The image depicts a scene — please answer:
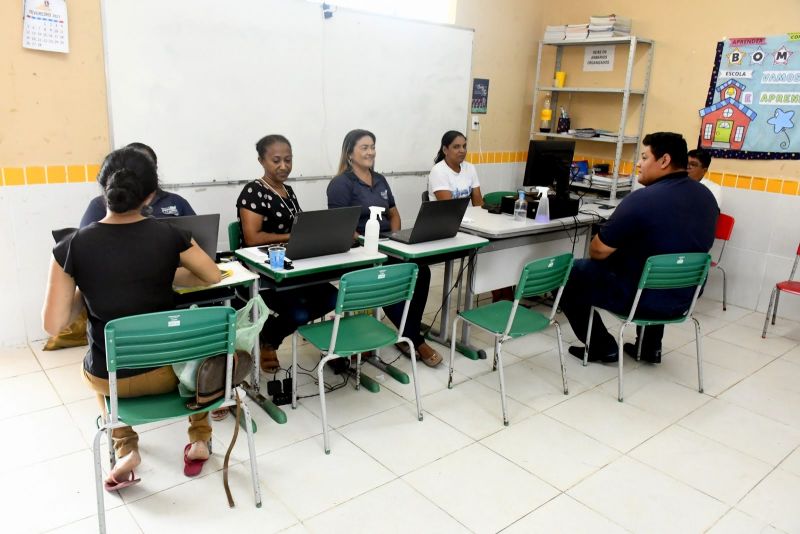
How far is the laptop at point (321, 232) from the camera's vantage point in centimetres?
262

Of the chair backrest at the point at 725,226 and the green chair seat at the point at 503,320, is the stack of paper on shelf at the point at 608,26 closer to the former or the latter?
the chair backrest at the point at 725,226

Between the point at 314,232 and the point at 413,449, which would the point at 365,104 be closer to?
the point at 314,232

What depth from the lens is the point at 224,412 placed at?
276cm

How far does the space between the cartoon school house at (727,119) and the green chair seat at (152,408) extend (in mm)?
4217

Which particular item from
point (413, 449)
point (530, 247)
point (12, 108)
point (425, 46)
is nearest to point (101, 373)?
point (413, 449)

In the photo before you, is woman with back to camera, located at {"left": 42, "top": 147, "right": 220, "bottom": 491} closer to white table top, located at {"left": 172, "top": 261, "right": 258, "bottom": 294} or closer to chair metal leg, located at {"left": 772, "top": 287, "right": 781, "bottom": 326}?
white table top, located at {"left": 172, "top": 261, "right": 258, "bottom": 294}

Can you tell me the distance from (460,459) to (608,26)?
3.92m

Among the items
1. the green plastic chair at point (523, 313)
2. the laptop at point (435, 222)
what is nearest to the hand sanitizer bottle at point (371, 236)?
the laptop at point (435, 222)

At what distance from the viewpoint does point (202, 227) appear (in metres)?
2.37

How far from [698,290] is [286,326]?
219 centimetres

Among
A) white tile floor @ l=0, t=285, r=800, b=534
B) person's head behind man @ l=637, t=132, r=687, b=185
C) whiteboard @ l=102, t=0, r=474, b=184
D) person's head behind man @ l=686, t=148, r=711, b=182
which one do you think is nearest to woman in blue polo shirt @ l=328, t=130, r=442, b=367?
white tile floor @ l=0, t=285, r=800, b=534

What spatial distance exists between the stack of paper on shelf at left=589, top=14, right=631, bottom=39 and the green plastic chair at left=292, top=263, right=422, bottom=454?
3366 mm

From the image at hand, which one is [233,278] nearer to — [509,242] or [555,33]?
[509,242]

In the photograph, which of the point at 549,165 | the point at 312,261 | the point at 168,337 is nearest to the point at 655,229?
the point at 549,165
